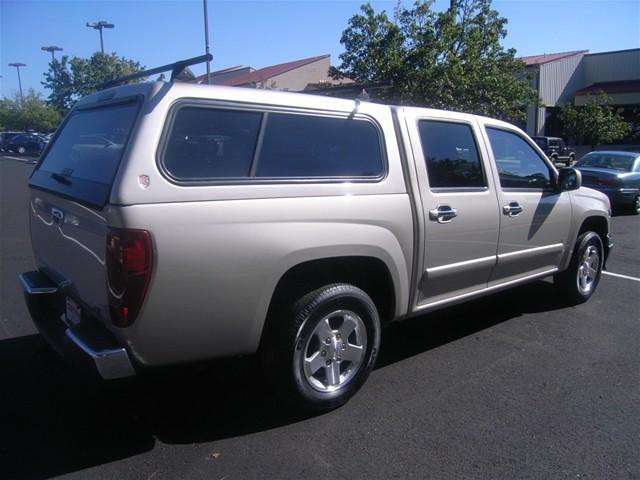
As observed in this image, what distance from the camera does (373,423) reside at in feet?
10.9

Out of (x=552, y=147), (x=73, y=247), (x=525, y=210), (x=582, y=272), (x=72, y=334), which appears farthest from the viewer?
(x=552, y=147)

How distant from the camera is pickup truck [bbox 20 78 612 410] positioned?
2727mm

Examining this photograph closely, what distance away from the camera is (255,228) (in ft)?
9.61

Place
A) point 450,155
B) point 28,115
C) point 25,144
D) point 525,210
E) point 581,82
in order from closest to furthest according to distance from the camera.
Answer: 1. point 450,155
2. point 525,210
3. point 581,82
4. point 25,144
5. point 28,115

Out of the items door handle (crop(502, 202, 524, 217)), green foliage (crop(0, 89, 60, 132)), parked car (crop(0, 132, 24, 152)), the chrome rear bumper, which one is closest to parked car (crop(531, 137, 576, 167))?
door handle (crop(502, 202, 524, 217))

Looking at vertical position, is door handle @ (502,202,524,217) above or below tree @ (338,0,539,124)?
below

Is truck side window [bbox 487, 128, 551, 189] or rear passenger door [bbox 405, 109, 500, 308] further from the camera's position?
truck side window [bbox 487, 128, 551, 189]

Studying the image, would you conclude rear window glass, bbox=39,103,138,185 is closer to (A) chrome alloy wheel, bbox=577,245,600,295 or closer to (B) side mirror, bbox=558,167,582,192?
(B) side mirror, bbox=558,167,582,192

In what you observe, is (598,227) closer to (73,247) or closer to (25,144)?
(73,247)

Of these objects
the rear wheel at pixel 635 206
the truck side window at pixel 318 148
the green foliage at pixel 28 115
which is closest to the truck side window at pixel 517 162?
the truck side window at pixel 318 148

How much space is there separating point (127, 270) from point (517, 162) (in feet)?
11.6

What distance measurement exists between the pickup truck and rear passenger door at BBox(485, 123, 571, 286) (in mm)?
145

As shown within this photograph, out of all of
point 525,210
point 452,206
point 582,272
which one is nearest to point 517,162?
point 525,210

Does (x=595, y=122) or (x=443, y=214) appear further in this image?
(x=595, y=122)
